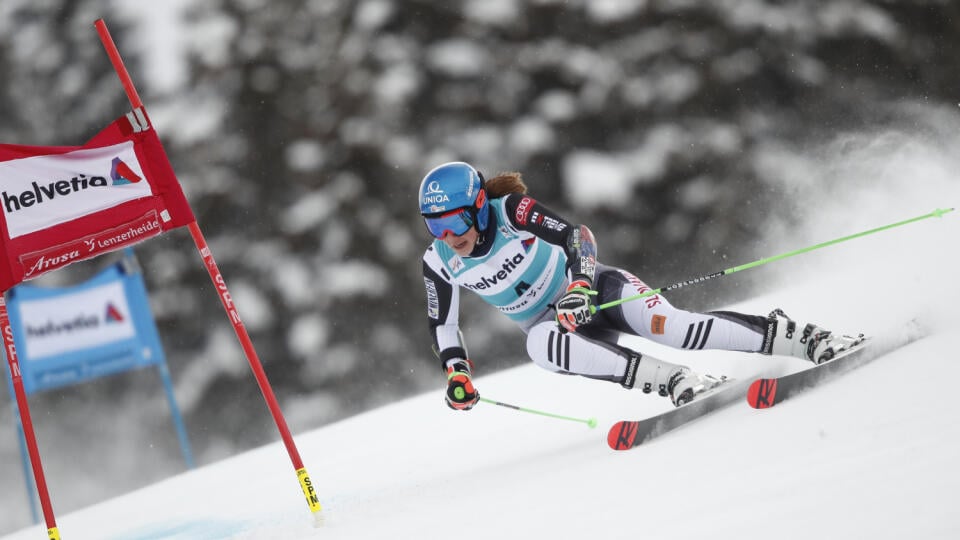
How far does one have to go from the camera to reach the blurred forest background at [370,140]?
16297 millimetres

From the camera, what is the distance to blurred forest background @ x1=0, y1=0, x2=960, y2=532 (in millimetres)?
16297

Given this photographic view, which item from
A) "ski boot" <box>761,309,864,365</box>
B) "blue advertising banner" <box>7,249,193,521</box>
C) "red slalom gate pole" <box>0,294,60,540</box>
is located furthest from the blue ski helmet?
"blue advertising banner" <box>7,249,193,521</box>

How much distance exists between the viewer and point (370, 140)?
54.6ft

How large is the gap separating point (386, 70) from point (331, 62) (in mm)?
1012

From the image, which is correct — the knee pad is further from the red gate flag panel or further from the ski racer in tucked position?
the red gate flag panel

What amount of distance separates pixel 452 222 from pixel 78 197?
1.43 m

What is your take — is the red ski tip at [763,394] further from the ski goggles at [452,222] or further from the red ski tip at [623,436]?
the ski goggles at [452,222]

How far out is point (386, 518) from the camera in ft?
10.8

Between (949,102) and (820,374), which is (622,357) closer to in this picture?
(820,374)

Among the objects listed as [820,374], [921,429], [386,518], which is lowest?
[921,429]

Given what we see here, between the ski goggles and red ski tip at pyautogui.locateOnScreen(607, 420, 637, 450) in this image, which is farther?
the ski goggles

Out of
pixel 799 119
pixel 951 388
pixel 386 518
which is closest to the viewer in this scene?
pixel 951 388

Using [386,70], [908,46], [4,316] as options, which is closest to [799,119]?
[908,46]

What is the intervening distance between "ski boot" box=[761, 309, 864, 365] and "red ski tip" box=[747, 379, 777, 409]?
40cm
